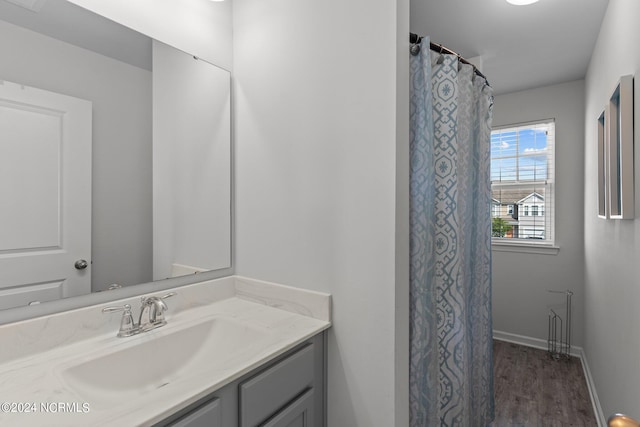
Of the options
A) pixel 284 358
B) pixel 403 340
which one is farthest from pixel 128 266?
pixel 403 340

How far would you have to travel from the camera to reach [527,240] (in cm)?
334

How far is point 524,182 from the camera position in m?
3.35

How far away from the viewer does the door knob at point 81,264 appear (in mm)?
1173

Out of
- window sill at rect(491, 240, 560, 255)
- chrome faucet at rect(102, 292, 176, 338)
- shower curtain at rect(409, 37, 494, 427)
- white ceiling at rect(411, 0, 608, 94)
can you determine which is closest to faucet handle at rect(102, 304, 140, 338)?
chrome faucet at rect(102, 292, 176, 338)

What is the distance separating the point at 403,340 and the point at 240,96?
4.53 ft

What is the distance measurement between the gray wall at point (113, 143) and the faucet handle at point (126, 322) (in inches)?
4.2

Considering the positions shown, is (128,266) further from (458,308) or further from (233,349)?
(458,308)

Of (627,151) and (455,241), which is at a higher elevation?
(627,151)

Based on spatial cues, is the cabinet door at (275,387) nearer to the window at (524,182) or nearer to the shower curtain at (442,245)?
the shower curtain at (442,245)

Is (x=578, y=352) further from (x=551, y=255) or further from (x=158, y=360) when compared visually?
(x=158, y=360)

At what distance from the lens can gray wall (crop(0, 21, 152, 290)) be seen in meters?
1.11

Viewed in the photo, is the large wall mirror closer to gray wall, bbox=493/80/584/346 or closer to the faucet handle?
the faucet handle

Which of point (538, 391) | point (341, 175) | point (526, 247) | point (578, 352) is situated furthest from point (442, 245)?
point (578, 352)

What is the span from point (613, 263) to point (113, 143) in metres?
2.52
